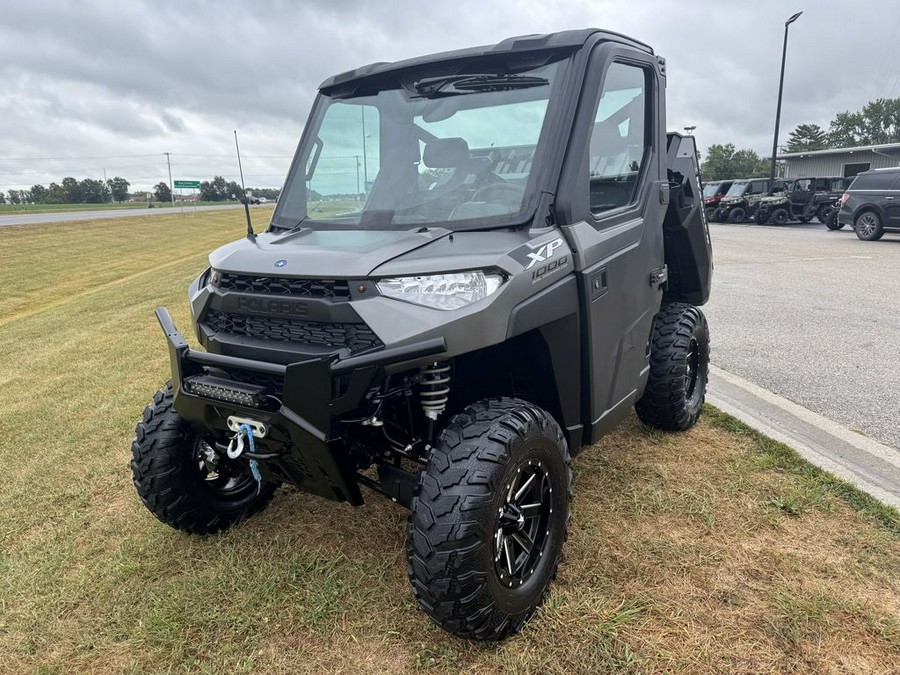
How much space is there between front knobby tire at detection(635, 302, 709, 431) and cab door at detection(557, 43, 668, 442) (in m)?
0.41

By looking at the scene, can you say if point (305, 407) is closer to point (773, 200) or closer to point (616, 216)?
point (616, 216)

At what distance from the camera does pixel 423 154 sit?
3.03m

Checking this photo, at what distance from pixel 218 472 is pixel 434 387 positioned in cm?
150

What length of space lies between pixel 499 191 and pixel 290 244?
3.03ft

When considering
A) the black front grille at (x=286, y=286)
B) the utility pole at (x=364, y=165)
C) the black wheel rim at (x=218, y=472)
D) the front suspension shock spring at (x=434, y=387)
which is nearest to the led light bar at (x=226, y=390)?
the black front grille at (x=286, y=286)

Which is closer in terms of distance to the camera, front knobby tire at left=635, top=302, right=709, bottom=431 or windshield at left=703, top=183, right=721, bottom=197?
front knobby tire at left=635, top=302, right=709, bottom=431

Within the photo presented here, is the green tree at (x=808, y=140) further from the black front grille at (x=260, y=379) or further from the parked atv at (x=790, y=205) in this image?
the black front grille at (x=260, y=379)

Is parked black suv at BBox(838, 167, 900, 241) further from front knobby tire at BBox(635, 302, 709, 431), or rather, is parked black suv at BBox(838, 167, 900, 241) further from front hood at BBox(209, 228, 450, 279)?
front hood at BBox(209, 228, 450, 279)

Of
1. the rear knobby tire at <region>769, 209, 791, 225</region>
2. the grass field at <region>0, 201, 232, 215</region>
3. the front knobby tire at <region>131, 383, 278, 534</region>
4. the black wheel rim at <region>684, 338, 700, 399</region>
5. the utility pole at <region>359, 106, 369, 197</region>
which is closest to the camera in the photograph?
the front knobby tire at <region>131, 383, 278, 534</region>

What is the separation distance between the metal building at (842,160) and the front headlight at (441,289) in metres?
41.3

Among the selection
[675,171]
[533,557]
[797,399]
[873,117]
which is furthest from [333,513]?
[873,117]

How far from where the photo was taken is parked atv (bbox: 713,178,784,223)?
86.8ft

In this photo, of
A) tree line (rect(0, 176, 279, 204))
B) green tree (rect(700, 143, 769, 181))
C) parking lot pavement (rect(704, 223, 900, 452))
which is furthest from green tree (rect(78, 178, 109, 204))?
parking lot pavement (rect(704, 223, 900, 452))

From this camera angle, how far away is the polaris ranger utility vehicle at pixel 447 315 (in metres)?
2.23
